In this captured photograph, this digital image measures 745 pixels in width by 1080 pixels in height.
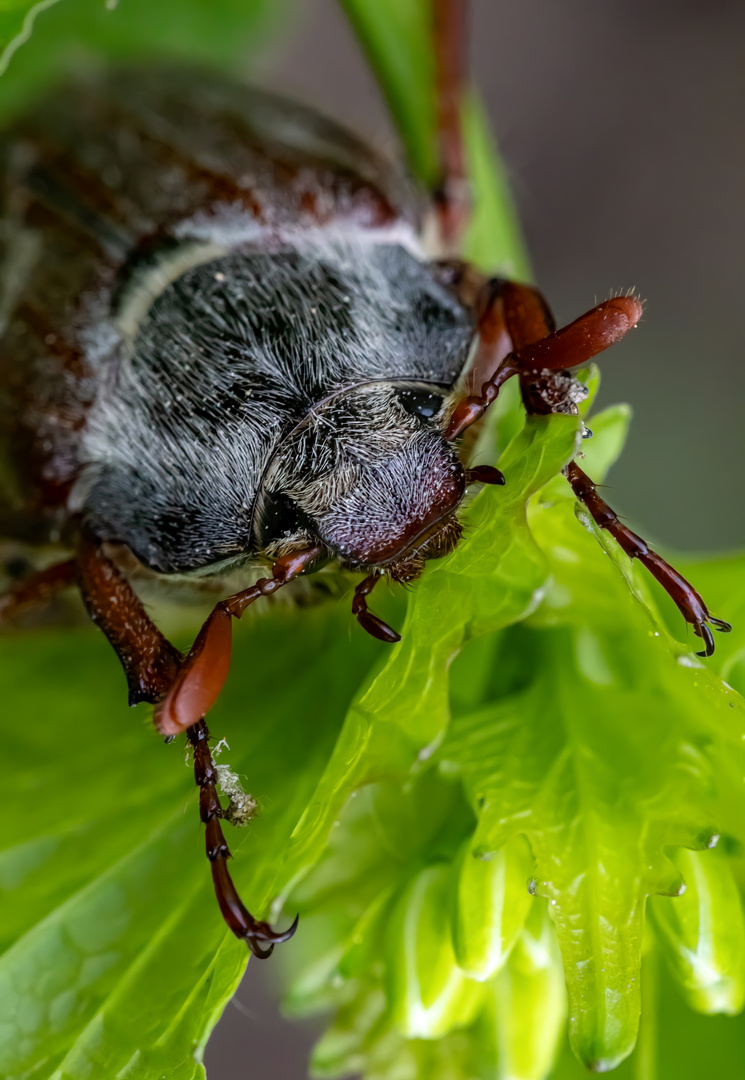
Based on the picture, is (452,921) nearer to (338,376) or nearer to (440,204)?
(338,376)

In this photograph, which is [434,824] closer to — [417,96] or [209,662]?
[209,662]

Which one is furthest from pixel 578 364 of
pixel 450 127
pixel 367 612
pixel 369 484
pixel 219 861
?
pixel 450 127

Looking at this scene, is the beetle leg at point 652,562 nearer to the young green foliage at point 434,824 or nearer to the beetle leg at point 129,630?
the young green foliage at point 434,824

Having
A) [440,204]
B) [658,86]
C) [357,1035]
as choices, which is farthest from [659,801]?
[658,86]

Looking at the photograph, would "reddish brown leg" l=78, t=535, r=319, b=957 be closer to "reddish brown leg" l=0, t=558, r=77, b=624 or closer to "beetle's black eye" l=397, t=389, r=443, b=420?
"reddish brown leg" l=0, t=558, r=77, b=624

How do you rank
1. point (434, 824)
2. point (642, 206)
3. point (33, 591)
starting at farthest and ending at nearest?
point (642, 206), point (33, 591), point (434, 824)

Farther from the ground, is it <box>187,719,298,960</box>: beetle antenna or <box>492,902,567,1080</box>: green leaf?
<box>187,719,298,960</box>: beetle antenna

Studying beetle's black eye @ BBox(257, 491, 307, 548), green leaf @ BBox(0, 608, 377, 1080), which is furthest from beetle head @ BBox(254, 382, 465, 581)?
green leaf @ BBox(0, 608, 377, 1080)
